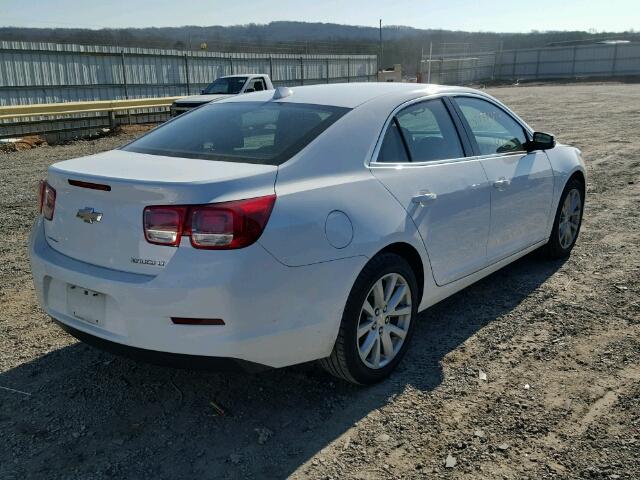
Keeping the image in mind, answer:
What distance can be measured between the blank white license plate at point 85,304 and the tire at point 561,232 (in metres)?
4.01

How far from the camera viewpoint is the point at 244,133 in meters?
3.60

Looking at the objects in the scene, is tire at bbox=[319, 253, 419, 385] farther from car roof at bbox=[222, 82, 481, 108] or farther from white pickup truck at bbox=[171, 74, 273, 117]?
white pickup truck at bbox=[171, 74, 273, 117]

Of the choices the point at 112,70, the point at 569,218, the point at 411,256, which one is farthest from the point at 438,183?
the point at 112,70

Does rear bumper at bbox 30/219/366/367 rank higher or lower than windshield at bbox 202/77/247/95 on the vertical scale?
A: lower

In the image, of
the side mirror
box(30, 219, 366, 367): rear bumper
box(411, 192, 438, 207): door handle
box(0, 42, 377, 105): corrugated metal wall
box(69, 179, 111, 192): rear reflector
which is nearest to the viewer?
box(30, 219, 366, 367): rear bumper

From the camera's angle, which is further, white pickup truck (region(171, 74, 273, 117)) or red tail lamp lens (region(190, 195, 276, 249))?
white pickup truck (region(171, 74, 273, 117))

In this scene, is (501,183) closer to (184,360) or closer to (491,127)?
(491,127)

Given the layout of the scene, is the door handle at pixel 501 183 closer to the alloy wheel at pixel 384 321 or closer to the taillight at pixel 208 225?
the alloy wheel at pixel 384 321

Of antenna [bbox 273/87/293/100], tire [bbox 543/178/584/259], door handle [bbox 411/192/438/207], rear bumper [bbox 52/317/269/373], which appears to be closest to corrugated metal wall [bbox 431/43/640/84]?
tire [bbox 543/178/584/259]

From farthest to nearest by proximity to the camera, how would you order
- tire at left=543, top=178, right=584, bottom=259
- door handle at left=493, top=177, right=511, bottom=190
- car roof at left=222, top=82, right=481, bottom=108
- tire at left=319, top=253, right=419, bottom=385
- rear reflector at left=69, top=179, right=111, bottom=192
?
tire at left=543, top=178, right=584, bottom=259 → door handle at left=493, top=177, right=511, bottom=190 → car roof at left=222, top=82, right=481, bottom=108 → tire at left=319, top=253, right=419, bottom=385 → rear reflector at left=69, top=179, right=111, bottom=192

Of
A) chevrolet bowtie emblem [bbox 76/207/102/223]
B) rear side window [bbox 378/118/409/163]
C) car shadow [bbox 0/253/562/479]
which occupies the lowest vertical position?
car shadow [bbox 0/253/562/479]

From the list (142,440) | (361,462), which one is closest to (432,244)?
(361,462)

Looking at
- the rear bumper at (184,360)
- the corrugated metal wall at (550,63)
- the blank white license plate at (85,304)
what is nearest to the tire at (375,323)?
the rear bumper at (184,360)

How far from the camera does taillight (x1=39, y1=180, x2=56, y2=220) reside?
10.7 feet
